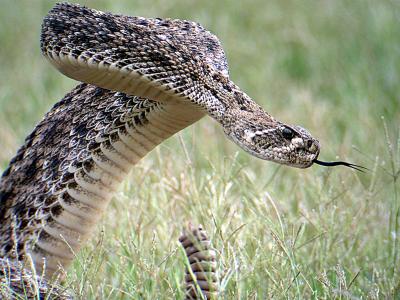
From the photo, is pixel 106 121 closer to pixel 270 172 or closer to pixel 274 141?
pixel 274 141

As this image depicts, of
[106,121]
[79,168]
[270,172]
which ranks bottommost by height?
[79,168]

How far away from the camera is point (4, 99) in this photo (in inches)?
369

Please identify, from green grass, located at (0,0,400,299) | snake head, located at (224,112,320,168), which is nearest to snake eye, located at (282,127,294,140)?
snake head, located at (224,112,320,168)

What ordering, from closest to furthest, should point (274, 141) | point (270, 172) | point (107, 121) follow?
1. point (274, 141)
2. point (107, 121)
3. point (270, 172)

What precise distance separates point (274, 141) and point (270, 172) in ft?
7.76

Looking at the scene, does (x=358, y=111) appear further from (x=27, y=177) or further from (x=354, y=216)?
(x=27, y=177)

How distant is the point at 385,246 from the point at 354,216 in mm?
313

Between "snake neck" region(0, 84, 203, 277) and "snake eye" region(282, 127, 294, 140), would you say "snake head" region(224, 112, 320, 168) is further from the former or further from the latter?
"snake neck" region(0, 84, 203, 277)

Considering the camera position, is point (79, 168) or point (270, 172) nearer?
point (79, 168)

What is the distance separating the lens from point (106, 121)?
5359mm

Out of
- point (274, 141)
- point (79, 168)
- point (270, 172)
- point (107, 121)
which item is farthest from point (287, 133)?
point (270, 172)

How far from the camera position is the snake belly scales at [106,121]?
16.2 feet

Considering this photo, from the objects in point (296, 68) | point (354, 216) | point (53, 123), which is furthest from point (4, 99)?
point (354, 216)

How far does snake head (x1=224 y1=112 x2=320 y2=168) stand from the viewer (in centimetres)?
496
